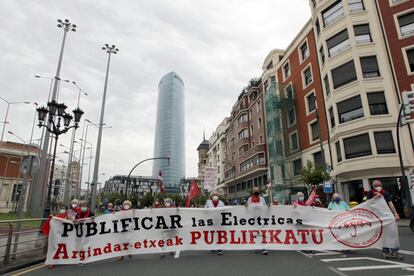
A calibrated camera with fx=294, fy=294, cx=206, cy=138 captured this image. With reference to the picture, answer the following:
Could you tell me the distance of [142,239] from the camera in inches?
336

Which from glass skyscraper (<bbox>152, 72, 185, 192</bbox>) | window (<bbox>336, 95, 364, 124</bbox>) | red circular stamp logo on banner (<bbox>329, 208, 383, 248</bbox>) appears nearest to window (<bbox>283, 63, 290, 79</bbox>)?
window (<bbox>336, 95, 364, 124</bbox>)

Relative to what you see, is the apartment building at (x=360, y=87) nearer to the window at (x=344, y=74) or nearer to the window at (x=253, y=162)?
the window at (x=344, y=74)

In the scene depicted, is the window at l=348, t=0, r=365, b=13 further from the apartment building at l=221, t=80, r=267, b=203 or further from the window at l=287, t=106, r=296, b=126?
the apartment building at l=221, t=80, r=267, b=203

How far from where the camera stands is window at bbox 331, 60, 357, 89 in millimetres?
24031

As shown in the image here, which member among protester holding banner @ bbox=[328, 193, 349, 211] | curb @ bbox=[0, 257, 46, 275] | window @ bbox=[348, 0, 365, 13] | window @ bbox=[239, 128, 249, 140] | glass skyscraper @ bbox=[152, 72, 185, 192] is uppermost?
glass skyscraper @ bbox=[152, 72, 185, 192]

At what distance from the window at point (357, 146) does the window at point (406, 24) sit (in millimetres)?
Answer: 9038

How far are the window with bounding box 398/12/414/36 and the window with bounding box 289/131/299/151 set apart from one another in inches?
561

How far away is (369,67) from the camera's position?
23625mm

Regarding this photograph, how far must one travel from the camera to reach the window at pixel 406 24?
76.4 feet

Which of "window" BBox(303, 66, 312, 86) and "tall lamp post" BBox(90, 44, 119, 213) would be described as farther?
"window" BBox(303, 66, 312, 86)

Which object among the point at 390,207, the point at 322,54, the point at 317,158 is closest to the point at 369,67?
the point at 322,54

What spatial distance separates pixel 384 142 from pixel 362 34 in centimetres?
936

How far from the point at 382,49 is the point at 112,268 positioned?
25.2 metres

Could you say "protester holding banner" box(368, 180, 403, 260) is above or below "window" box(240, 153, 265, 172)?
below
